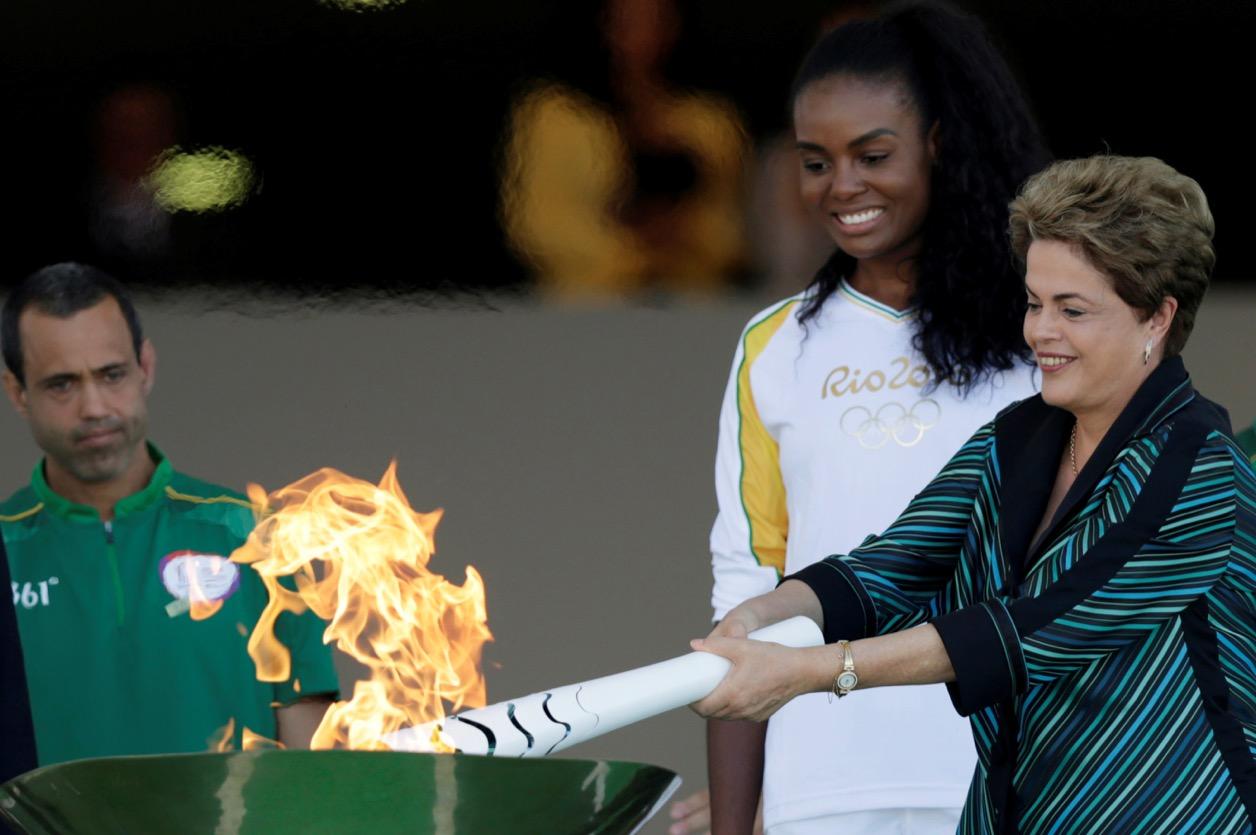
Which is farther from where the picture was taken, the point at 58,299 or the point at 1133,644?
the point at 58,299

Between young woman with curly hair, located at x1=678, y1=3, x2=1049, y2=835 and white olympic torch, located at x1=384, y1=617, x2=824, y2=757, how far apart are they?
0.58 meters

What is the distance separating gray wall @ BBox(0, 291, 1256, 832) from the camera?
12.8 ft

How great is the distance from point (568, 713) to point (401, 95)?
2206 millimetres

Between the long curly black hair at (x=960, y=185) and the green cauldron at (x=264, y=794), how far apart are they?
1.14m

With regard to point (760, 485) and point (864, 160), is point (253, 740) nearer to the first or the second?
point (760, 485)

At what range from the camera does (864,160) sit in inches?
104

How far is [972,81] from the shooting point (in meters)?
2.67

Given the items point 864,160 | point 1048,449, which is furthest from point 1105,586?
point 864,160

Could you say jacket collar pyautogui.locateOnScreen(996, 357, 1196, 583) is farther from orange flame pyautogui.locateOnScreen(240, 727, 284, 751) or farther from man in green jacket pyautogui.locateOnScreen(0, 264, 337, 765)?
man in green jacket pyautogui.locateOnScreen(0, 264, 337, 765)

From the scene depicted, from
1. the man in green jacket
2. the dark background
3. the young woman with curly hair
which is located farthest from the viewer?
the dark background

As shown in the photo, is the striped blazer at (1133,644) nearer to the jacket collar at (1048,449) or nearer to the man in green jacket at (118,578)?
the jacket collar at (1048,449)

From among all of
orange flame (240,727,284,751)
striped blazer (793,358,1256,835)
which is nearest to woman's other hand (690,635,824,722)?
striped blazer (793,358,1256,835)

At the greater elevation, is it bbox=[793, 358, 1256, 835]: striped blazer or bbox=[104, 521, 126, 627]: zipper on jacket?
bbox=[104, 521, 126, 627]: zipper on jacket

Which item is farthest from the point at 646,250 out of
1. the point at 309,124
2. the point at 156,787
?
the point at 156,787
